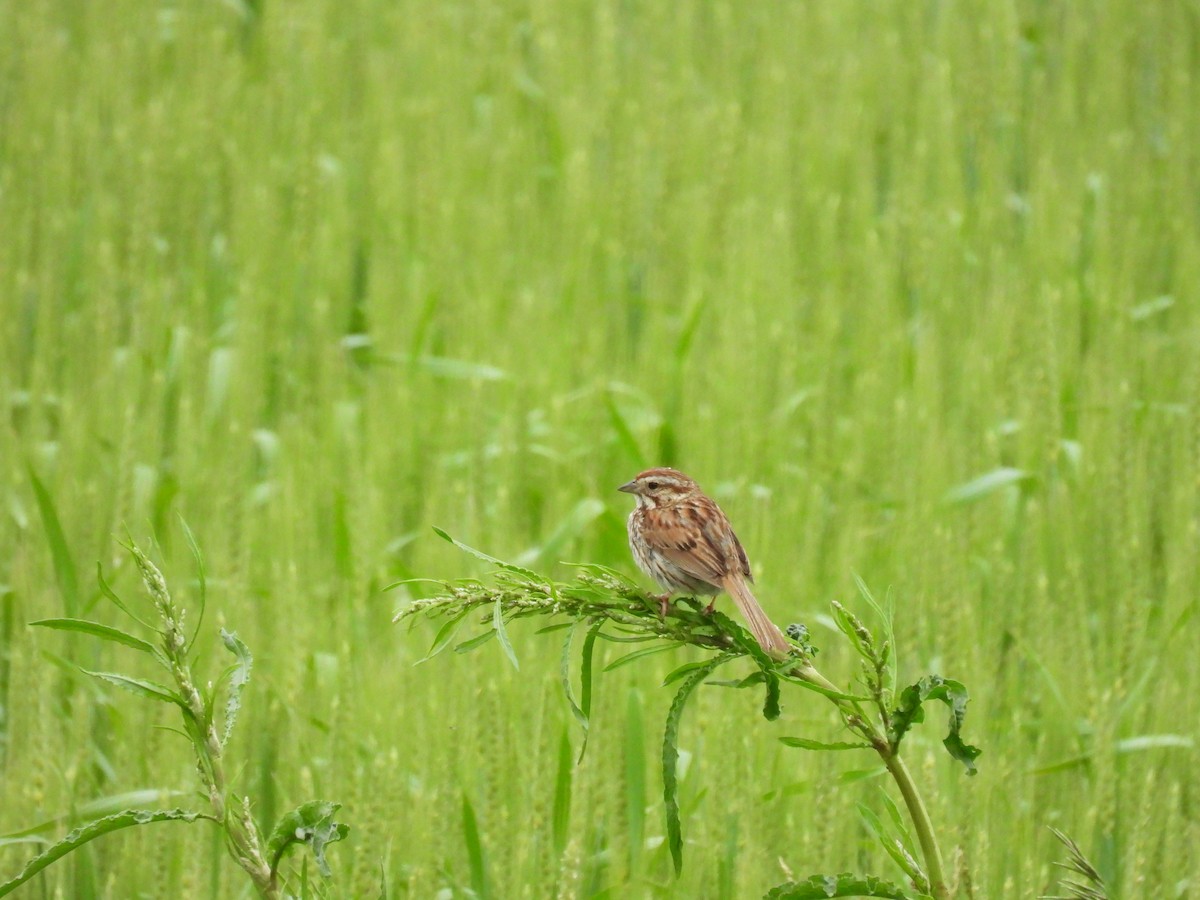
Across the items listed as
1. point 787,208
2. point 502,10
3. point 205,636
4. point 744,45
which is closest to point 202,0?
point 502,10

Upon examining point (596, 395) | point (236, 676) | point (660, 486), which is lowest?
point (236, 676)

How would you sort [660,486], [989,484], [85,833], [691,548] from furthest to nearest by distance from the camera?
[989,484] < [660,486] < [691,548] < [85,833]

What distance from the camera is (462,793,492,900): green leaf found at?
296 cm

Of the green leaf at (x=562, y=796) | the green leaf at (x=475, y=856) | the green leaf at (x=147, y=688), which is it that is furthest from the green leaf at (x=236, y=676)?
the green leaf at (x=475, y=856)

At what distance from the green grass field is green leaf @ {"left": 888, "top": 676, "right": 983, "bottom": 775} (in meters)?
0.76

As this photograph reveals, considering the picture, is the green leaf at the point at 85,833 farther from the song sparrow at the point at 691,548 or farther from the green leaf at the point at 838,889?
the song sparrow at the point at 691,548

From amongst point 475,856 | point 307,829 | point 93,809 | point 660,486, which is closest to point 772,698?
point 307,829

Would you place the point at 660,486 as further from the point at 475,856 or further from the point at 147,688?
the point at 147,688

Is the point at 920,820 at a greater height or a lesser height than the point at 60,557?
lesser

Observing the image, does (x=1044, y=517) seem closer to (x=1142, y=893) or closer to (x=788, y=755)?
(x=788, y=755)

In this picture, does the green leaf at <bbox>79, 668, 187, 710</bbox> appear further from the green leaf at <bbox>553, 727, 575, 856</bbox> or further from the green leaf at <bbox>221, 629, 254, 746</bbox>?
the green leaf at <bbox>553, 727, 575, 856</bbox>

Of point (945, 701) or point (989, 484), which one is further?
point (989, 484)

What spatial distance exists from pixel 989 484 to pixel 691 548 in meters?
1.95

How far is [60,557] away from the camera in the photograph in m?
3.77
